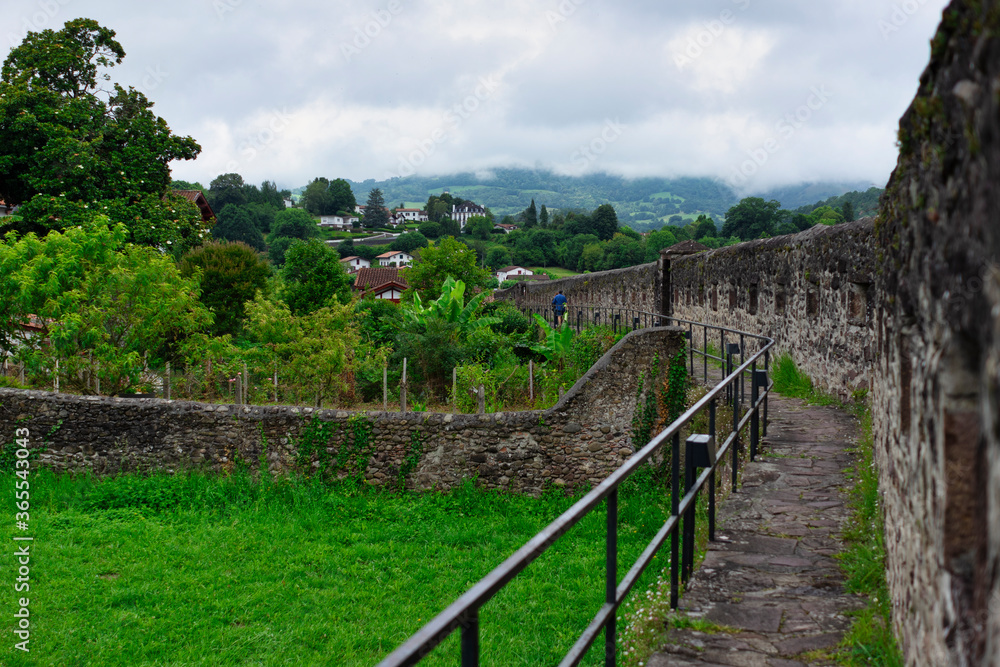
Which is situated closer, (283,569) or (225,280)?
(283,569)

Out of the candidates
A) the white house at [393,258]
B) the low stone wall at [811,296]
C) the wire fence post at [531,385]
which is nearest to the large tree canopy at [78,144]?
the wire fence post at [531,385]

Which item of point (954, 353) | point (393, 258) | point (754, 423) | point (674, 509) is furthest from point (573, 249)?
point (954, 353)

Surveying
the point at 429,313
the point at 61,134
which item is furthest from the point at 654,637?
the point at 61,134

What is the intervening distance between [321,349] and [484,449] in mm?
7504

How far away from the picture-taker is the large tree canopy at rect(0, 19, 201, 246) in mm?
22094

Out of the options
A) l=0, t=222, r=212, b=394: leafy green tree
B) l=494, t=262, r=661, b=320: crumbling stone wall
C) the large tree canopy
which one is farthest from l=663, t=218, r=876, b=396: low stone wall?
the large tree canopy

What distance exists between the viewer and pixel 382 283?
60594 mm

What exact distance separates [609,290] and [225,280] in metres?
17.4

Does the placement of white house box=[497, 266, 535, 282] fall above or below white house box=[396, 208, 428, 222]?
below

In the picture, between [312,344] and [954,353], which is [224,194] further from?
[954,353]

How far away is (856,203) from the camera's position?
92.8 metres

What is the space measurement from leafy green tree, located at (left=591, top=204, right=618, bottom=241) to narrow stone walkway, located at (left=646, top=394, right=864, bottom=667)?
94.3 metres

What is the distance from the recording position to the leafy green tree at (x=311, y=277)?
31281mm

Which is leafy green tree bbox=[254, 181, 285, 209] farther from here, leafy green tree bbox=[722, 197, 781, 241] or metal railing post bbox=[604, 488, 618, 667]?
metal railing post bbox=[604, 488, 618, 667]
